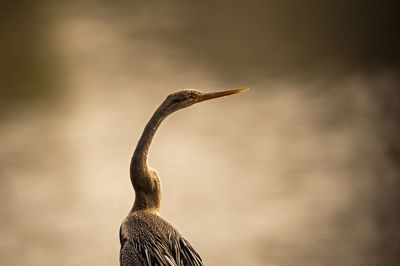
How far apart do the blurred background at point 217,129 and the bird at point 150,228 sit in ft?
6.95

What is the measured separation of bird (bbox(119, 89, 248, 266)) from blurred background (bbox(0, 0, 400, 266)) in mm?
2119

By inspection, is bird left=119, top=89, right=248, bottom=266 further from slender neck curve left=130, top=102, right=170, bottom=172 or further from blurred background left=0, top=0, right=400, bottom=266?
blurred background left=0, top=0, right=400, bottom=266

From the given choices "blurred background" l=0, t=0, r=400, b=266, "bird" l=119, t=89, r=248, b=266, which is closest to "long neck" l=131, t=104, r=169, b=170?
"bird" l=119, t=89, r=248, b=266

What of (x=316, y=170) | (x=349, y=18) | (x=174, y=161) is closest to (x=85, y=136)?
(x=174, y=161)

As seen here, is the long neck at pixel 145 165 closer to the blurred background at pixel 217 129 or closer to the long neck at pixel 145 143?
the long neck at pixel 145 143

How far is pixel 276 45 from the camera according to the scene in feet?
33.2

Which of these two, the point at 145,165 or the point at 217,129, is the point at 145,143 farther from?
the point at 217,129

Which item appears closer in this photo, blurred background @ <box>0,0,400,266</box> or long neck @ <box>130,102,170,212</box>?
long neck @ <box>130,102,170,212</box>

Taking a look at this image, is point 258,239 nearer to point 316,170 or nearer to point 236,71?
point 316,170

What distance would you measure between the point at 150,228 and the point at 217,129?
4.50m

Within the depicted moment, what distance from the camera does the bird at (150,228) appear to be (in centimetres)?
275

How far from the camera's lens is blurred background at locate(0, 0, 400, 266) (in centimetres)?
543

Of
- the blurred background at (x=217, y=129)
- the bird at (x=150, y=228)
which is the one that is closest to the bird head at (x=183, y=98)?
the bird at (x=150, y=228)

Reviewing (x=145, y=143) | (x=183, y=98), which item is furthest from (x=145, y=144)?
(x=183, y=98)
